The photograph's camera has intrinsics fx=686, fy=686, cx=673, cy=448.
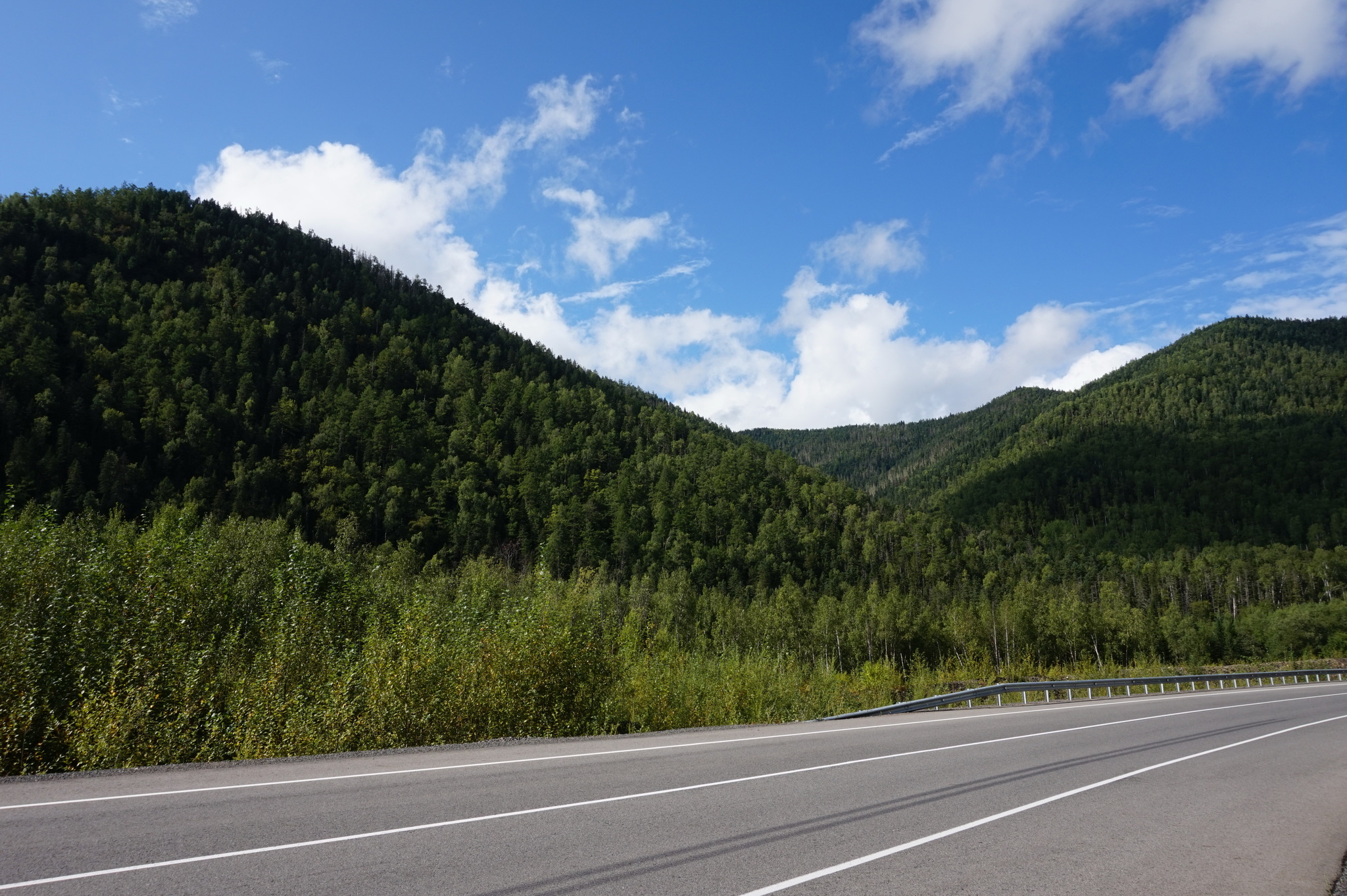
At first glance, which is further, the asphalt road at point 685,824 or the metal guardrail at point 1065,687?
the metal guardrail at point 1065,687

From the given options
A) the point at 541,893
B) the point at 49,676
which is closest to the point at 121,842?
the point at 541,893

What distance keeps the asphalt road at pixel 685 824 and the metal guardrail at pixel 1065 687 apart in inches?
395

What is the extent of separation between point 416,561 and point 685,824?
12770 cm

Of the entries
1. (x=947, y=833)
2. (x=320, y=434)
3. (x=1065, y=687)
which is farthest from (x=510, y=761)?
(x=320, y=434)

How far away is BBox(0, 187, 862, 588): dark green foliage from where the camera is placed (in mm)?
131000

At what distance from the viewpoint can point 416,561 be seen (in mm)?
125062

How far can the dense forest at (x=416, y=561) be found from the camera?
48.5 feet

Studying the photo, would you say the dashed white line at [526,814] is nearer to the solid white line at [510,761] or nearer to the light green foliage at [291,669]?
the solid white line at [510,761]

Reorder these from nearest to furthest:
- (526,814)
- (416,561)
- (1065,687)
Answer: (526,814) → (1065,687) → (416,561)

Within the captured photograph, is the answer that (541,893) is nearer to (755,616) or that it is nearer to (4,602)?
(4,602)

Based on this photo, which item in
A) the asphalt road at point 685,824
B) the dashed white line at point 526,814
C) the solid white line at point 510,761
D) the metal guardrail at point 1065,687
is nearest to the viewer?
the dashed white line at point 526,814

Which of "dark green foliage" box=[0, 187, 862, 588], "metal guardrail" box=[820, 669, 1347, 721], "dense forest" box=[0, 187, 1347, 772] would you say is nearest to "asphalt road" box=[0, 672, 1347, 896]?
"dense forest" box=[0, 187, 1347, 772]

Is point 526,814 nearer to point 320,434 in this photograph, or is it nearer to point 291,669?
point 291,669

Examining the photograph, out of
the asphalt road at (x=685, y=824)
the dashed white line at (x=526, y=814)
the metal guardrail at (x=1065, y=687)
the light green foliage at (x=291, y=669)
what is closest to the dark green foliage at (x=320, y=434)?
the metal guardrail at (x=1065, y=687)
